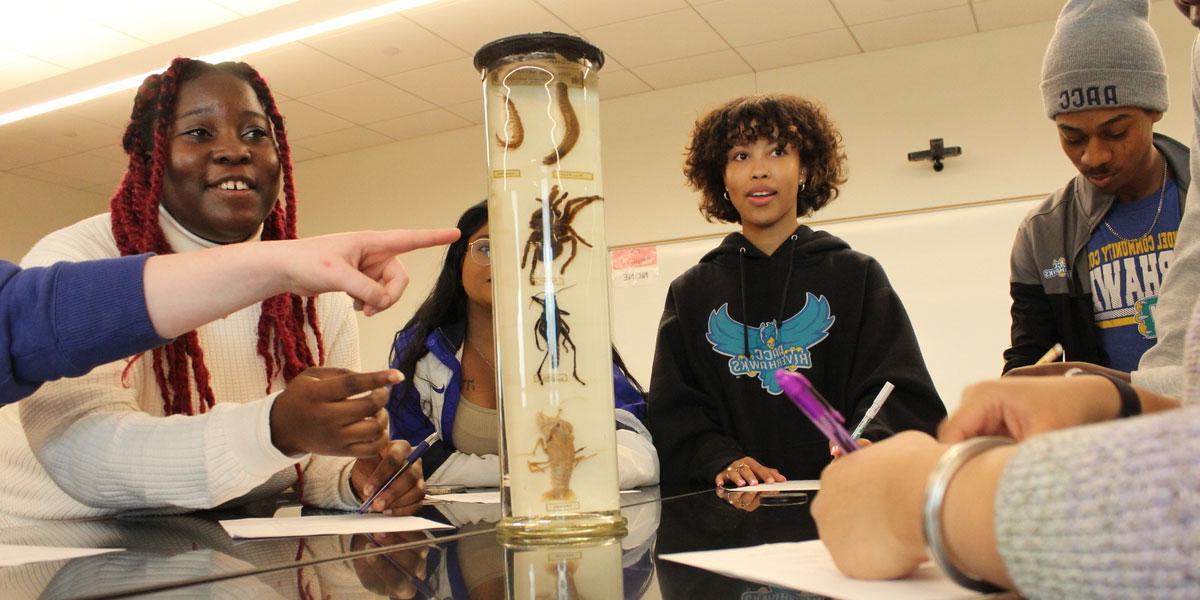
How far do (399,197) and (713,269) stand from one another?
4301 mm

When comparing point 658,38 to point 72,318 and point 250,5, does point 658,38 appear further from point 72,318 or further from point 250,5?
point 72,318

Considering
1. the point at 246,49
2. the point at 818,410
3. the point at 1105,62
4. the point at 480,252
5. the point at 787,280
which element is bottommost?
the point at 818,410

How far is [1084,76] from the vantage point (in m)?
1.81

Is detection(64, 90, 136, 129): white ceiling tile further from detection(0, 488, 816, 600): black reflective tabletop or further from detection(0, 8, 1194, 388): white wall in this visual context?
detection(0, 488, 816, 600): black reflective tabletop

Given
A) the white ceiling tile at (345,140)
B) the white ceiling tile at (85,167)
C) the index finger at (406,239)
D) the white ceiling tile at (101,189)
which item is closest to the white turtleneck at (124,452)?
the index finger at (406,239)

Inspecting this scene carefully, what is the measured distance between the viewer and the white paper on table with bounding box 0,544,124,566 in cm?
66

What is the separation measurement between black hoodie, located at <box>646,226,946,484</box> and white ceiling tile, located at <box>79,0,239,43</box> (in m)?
3.00

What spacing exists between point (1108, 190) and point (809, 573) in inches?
69.6

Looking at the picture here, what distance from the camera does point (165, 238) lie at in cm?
145

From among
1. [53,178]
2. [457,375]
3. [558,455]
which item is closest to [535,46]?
[558,455]

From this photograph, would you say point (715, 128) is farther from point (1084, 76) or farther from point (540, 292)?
point (540, 292)

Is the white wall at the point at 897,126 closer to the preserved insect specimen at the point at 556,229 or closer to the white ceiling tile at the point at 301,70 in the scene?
the white ceiling tile at the point at 301,70

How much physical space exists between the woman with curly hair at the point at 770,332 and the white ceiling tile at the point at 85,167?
192 inches

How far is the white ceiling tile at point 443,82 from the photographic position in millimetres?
4594
